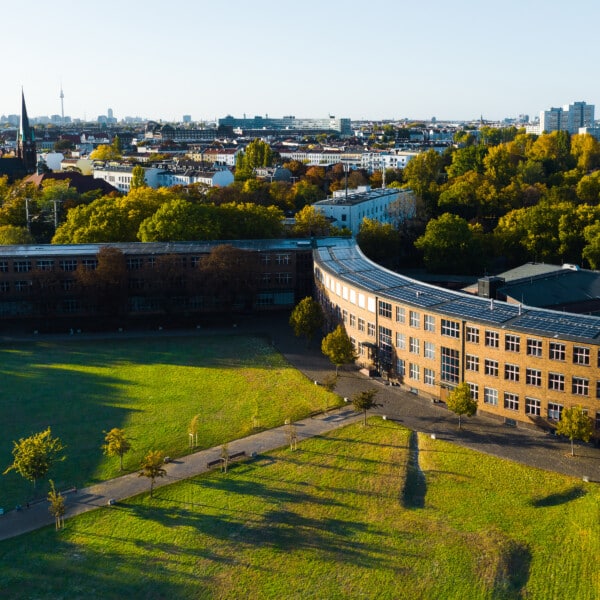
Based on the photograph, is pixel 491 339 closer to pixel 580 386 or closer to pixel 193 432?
pixel 580 386

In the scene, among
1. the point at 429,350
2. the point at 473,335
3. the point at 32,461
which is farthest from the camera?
the point at 429,350

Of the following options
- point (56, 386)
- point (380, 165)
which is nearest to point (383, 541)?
point (56, 386)

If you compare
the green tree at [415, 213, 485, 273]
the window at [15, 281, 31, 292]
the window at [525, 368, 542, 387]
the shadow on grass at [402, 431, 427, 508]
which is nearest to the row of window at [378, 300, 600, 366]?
the window at [525, 368, 542, 387]

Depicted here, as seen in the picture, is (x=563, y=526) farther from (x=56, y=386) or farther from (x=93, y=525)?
(x=56, y=386)

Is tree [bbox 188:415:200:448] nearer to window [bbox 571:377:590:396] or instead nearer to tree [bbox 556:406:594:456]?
tree [bbox 556:406:594:456]

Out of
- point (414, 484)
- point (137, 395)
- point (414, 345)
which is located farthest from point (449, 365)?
point (137, 395)

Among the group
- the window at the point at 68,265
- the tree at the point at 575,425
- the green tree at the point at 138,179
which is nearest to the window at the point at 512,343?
the tree at the point at 575,425

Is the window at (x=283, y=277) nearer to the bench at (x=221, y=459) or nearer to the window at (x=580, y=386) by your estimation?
the bench at (x=221, y=459)
